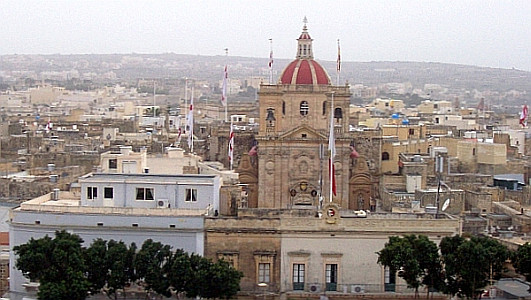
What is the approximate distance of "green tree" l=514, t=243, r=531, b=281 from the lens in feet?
106

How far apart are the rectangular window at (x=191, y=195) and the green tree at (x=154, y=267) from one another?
4.48 m

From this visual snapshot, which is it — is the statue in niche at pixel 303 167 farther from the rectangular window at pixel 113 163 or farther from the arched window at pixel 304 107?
the rectangular window at pixel 113 163

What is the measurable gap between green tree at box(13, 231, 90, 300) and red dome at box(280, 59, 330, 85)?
25.1 meters

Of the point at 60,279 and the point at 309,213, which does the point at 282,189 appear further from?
the point at 60,279

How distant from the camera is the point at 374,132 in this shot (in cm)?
6406

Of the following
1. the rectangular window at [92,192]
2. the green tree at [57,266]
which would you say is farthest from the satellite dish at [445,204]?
the green tree at [57,266]

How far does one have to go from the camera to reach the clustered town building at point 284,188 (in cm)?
3441

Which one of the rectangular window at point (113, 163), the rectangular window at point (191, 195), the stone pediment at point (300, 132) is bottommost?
the rectangular window at point (191, 195)

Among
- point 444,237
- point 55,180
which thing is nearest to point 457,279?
point 444,237

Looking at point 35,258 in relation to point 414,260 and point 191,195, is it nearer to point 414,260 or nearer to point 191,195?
point 191,195

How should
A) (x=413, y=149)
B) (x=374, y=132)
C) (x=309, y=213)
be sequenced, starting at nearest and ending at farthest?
(x=309, y=213) < (x=374, y=132) < (x=413, y=149)

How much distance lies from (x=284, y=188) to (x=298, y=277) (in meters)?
19.7

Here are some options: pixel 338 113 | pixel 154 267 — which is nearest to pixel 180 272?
pixel 154 267

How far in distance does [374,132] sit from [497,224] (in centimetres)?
1910
